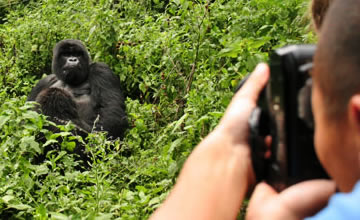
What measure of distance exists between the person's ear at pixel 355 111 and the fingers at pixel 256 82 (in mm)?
293

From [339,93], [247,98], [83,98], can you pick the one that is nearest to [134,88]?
[83,98]

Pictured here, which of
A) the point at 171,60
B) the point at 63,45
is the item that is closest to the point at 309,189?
the point at 171,60

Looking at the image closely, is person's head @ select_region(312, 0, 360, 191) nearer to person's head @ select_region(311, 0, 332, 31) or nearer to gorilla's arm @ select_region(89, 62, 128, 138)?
person's head @ select_region(311, 0, 332, 31)

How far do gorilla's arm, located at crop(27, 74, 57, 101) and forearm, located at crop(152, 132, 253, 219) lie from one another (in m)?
3.72

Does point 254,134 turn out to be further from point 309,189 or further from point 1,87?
point 1,87

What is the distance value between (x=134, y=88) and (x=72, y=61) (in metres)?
0.59

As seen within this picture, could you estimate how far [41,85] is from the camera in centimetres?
459

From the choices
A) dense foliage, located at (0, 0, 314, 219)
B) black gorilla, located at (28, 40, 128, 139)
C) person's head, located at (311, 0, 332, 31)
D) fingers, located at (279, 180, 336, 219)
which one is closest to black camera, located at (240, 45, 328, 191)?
fingers, located at (279, 180, 336, 219)

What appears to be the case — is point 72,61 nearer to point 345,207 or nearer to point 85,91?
point 85,91

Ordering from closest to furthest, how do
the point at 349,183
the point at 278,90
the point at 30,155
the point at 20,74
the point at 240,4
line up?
the point at 349,183
the point at 278,90
the point at 30,155
the point at 240,4
the point at 20,74

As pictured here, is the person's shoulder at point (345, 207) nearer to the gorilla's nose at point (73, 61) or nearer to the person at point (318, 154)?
the person at point (318, 154)

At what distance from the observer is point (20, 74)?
4.99m

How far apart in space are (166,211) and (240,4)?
111 inches

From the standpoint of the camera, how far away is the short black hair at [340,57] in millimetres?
630
